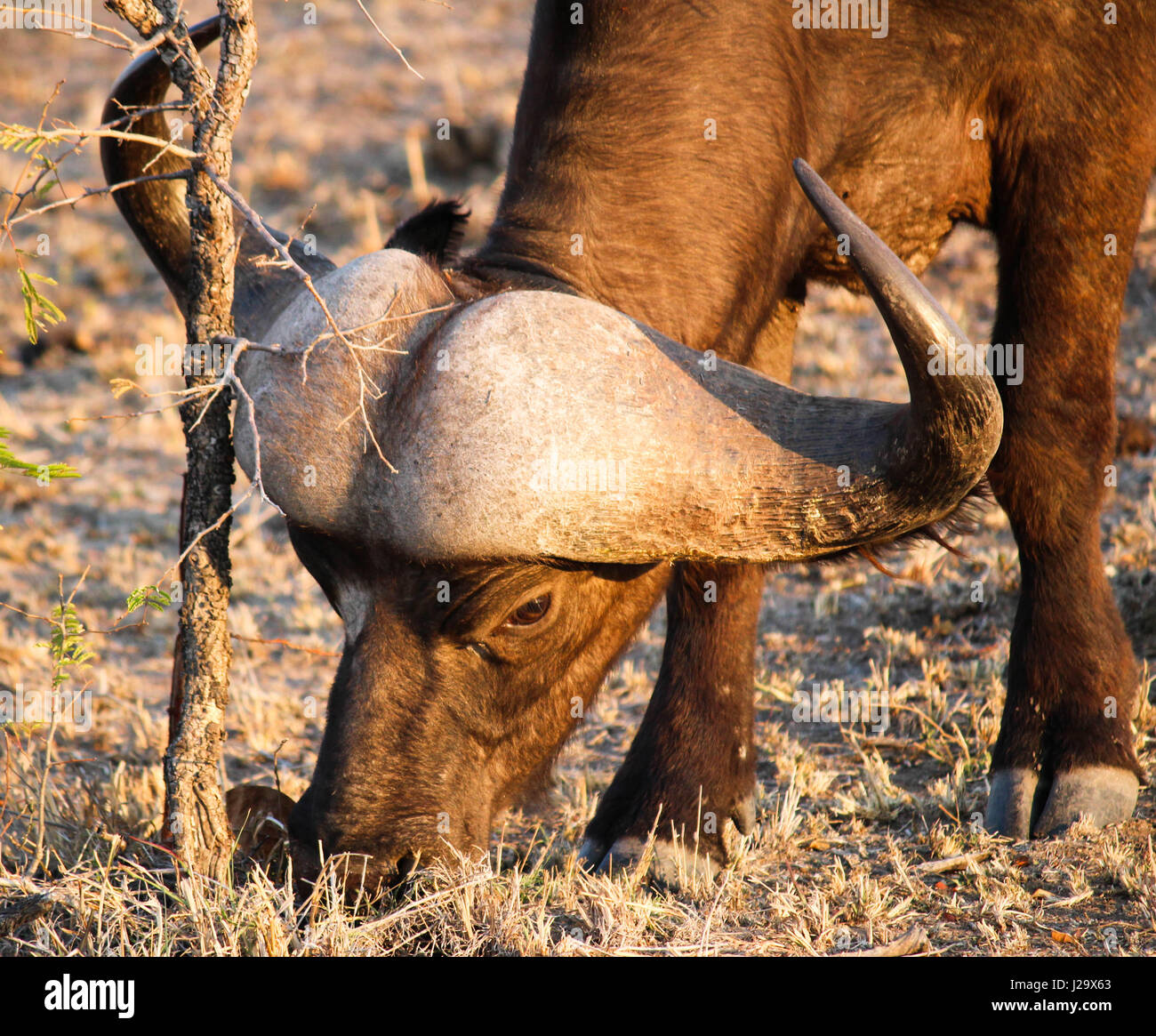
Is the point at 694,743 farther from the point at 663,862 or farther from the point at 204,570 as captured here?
the point at 204,570

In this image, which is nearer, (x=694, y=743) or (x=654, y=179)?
(x=654, y=179)

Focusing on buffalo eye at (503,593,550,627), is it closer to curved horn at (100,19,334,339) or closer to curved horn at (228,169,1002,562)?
curved horn at (228,169,1002,562)

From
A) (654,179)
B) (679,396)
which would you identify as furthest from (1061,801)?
(654,179)

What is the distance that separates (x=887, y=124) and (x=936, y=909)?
2322 mm

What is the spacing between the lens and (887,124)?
3654 millimetres

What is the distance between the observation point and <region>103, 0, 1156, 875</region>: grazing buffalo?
268 cm

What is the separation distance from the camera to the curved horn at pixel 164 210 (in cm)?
316

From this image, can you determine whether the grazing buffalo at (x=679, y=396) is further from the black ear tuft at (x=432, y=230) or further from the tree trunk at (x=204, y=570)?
the tree trunk at (x=204, y=570)

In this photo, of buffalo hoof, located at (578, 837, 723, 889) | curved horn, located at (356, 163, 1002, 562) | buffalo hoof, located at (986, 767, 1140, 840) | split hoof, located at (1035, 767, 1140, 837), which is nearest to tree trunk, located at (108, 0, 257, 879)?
curved horn, located at (356, 163, 1002, 562)

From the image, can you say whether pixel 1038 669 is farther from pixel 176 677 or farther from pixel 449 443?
pixel 176 677

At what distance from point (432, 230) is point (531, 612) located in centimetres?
118

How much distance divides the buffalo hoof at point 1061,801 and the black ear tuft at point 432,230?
7.75ft

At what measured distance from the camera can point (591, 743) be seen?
4.62 meters

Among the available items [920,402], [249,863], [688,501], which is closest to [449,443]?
[688,501]
